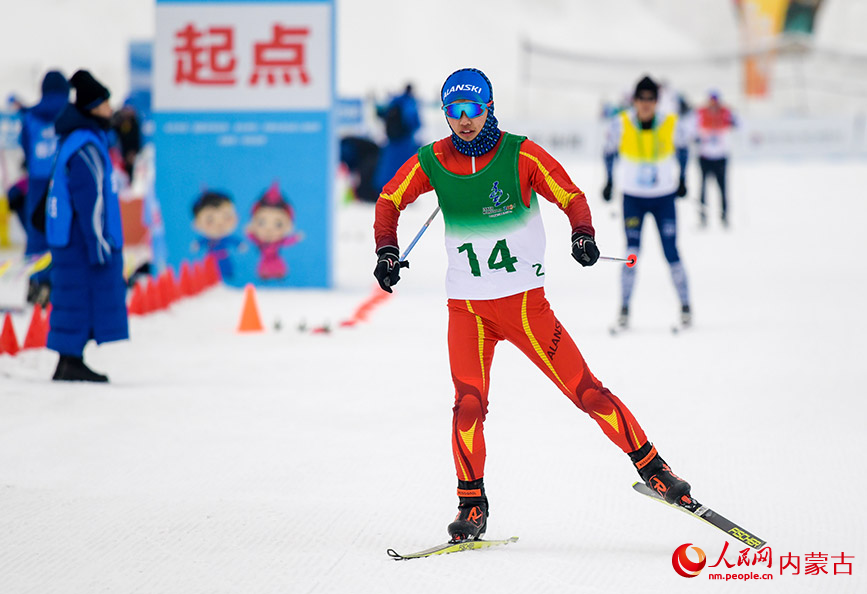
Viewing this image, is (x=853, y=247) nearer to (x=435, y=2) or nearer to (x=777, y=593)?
(x=777, y=593)

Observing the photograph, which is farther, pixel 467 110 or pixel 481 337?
pixel 481 337

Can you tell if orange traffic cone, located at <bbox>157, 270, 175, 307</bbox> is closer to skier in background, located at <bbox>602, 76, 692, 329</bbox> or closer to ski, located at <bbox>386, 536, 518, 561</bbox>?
skier in background, located at <bbox>602, 76, 692, 329</bbox>

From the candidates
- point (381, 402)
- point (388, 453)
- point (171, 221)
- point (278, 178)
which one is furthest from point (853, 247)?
Answer: point (388, 453)

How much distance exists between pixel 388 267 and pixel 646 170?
5.21m

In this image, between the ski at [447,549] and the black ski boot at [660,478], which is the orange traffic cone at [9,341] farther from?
the black ski boot at [660,478]

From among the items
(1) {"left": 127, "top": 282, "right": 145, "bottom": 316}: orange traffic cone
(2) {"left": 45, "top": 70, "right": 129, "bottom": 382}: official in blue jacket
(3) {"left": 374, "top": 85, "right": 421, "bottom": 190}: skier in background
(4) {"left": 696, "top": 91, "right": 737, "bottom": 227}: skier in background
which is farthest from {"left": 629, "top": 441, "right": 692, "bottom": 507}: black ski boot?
(3) {"left": 374, "top": 85, "right": 421, "bottom": 190}: skier in background

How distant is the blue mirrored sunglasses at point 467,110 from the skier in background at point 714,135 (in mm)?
13016

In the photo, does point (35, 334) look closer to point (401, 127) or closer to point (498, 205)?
point (498, 205)

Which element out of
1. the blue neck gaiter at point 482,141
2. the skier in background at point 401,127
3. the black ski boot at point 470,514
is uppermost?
the skier in background at point 401,127

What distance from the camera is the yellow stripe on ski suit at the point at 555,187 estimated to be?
154 inches

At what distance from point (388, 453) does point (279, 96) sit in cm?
719

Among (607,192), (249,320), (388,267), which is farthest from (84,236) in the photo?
(607,192)

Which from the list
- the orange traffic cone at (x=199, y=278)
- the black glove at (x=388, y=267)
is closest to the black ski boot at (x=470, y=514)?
the black glove at (x=388, y=267)

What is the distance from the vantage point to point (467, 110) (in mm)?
3891
